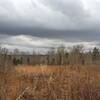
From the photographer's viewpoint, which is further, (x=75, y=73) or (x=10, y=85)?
(x=75, y=73)

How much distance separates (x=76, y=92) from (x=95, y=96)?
0.62 metres

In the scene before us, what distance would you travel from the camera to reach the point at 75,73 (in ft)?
40.0

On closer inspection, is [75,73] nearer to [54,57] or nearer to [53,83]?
[53,83]

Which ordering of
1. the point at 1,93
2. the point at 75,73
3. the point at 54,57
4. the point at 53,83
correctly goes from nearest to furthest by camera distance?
the point at 1,93, the point at 53,83, the point at 75,73, the point at 54,57

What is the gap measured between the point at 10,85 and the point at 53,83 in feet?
4.86

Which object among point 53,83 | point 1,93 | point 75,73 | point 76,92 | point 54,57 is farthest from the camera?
point 54,57

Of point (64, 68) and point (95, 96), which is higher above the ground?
point (64, 68)

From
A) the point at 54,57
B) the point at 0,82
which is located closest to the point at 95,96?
the point at 0,82

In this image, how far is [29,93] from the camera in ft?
34.0

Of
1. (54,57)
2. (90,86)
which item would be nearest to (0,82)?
(90,86)

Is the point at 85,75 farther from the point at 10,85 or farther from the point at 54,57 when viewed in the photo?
the point at 54,57

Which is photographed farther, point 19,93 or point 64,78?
point 64,78

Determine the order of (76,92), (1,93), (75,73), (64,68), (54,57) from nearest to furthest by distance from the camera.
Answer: (1,93)
(76,92)
(75,73)
(64,68)
(54,57)

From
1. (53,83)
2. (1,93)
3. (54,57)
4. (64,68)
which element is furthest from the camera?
(54,57)
